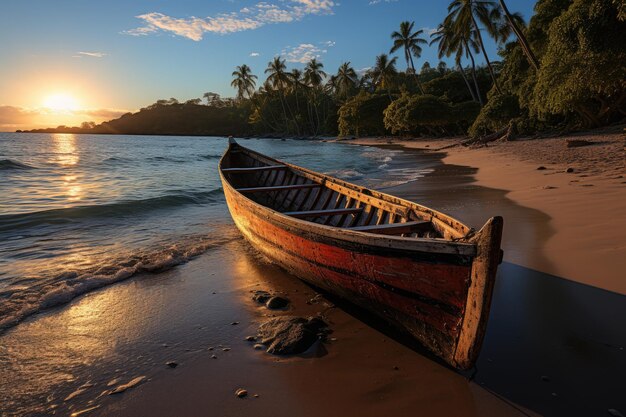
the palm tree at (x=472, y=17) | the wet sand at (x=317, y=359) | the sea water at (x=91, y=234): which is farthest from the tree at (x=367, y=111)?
the wet sand at (x=317, y=359)

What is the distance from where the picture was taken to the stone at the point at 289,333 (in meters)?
3.39

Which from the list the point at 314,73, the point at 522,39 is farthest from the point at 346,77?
the point at 522,39

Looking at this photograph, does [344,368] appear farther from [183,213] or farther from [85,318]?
[183,213]

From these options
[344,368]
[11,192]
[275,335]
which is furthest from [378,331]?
[11,192]

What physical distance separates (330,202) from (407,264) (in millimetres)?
4170

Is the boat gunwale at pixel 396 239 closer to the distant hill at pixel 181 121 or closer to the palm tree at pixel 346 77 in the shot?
the palm tree at pixel 346 77

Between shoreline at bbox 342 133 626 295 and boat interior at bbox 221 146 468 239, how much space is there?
1.72 metres

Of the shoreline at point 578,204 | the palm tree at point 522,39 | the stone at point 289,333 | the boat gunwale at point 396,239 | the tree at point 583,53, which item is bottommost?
the stone at point 289,333

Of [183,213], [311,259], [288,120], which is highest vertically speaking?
[288,120]

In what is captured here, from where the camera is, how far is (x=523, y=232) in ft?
19.8

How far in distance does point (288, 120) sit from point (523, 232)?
3284 inches

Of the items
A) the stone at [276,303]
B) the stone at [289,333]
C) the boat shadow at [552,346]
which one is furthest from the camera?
the stone at [276,303]

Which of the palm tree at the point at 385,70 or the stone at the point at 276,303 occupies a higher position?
the palm tree at the point at 385,70

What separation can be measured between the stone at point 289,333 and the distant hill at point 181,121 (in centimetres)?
10966
